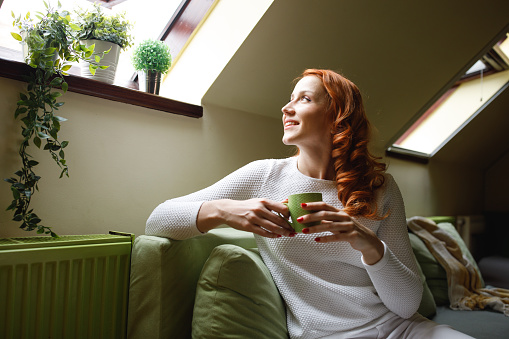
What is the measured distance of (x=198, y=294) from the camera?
1213mm

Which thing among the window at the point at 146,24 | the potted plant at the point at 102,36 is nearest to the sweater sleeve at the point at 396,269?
the window at the point at 146,24

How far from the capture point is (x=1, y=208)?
1.24 metres

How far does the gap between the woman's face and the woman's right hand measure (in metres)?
0.35

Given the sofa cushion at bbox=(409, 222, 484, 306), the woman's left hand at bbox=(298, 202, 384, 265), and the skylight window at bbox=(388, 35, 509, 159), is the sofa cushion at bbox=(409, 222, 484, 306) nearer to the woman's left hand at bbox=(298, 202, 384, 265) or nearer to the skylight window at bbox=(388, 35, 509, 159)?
the skylight window at bbox=(388, 35, 509, 159)

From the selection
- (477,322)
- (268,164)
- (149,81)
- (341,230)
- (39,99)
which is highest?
(149,81)

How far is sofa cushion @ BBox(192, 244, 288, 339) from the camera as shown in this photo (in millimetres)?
1151

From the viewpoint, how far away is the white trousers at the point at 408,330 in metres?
1.20

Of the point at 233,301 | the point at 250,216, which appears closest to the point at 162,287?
the point at 233,301

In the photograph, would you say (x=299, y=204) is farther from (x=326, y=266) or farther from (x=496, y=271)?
(x=496, y=271)

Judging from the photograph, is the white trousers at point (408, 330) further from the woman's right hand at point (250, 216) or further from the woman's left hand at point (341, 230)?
the woman's right hand at point (250, 216)

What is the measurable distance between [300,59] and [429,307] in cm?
151

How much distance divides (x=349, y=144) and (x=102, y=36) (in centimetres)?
101

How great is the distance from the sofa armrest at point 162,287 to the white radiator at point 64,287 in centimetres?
5

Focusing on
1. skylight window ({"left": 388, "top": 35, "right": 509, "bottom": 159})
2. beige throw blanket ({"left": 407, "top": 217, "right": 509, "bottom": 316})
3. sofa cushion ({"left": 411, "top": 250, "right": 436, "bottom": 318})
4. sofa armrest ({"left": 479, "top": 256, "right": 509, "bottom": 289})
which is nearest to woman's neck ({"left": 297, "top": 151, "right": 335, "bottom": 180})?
sofa cushion ({"left": 411, "top": 250, "right": 436, "bottom": 318})
